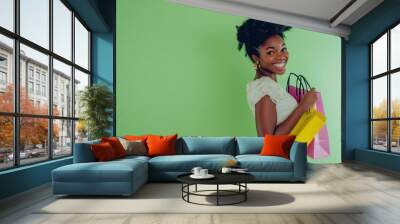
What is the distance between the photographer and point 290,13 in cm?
850

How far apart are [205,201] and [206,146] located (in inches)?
88.9

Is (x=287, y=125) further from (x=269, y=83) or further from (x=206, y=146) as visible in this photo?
(x=206, y=146)

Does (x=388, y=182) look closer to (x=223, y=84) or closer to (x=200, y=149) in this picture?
(x=200, y=149)

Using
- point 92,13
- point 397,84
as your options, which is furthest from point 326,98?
point 92,13

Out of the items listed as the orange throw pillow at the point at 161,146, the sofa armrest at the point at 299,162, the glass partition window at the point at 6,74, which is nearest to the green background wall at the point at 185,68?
the orange throw pillow at the point at 161,146

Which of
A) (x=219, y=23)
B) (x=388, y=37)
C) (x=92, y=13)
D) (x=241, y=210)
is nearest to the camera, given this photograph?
(x=241, y=210)

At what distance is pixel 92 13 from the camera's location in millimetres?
7480

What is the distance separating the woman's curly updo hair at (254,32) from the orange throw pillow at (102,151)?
174 inches

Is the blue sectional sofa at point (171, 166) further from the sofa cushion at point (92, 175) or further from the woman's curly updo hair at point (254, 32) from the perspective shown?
the woman's curly updo hair at point (254, 32)

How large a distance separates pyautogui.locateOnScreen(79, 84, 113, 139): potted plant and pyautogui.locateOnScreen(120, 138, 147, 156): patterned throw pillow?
1396mm

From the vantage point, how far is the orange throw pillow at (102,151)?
18.3ft

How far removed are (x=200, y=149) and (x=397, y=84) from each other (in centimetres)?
443

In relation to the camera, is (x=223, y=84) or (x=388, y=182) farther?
(x=223, y=84)

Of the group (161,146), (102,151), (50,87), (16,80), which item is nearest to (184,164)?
(161,146)
